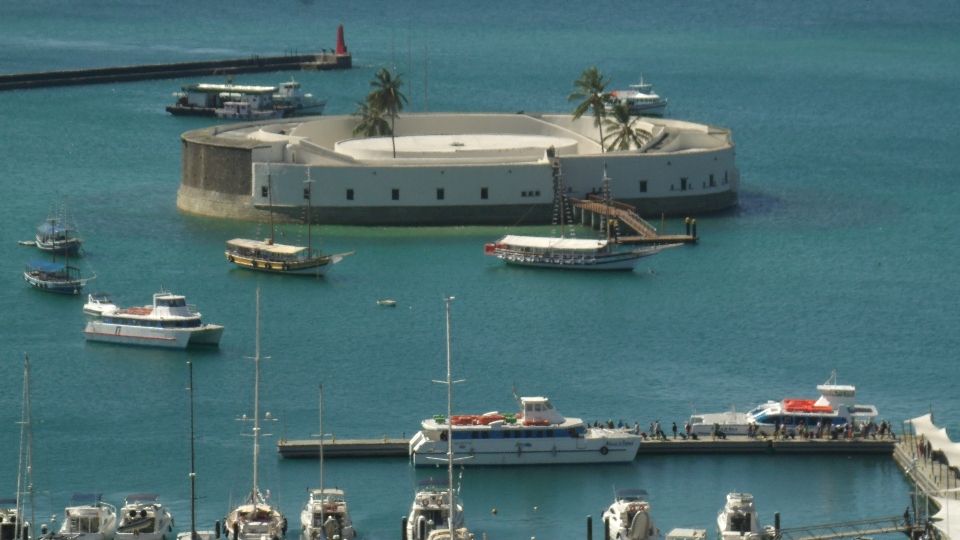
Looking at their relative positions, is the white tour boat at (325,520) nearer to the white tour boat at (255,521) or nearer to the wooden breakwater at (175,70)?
the white tour boat at (255,521)

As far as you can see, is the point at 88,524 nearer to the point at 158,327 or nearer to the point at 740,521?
the point at 740,521

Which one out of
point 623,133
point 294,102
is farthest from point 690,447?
point 294,102

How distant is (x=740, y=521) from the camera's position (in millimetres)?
68875

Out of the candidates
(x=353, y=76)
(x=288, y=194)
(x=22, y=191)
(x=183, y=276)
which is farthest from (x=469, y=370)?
(x=353, y=76)

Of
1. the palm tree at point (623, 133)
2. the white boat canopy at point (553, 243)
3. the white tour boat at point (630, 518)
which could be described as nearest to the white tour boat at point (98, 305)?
the white boat canopy at point (553, 243)

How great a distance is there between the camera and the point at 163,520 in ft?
227

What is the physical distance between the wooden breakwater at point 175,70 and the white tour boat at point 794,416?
10744 cm

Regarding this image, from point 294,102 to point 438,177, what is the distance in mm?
Answer: 55910

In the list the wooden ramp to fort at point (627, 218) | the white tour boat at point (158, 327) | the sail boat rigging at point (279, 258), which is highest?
the wooden ramp to fort at point (627, 218)

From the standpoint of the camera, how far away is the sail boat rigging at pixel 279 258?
4163 inches

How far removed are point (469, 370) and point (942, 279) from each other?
2619 centimetres

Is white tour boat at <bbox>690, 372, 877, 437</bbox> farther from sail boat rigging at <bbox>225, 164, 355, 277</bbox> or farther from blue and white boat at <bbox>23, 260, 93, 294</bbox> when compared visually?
blue and white boat at <bbox>23, 260, 93, 294</bbox>

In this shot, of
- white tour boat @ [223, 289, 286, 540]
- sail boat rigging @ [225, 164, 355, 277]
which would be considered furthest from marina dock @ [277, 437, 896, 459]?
sail boat rigging @ [225, 164, 355, 277]

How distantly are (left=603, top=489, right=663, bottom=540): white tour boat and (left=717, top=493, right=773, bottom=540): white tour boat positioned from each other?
1.76 m
